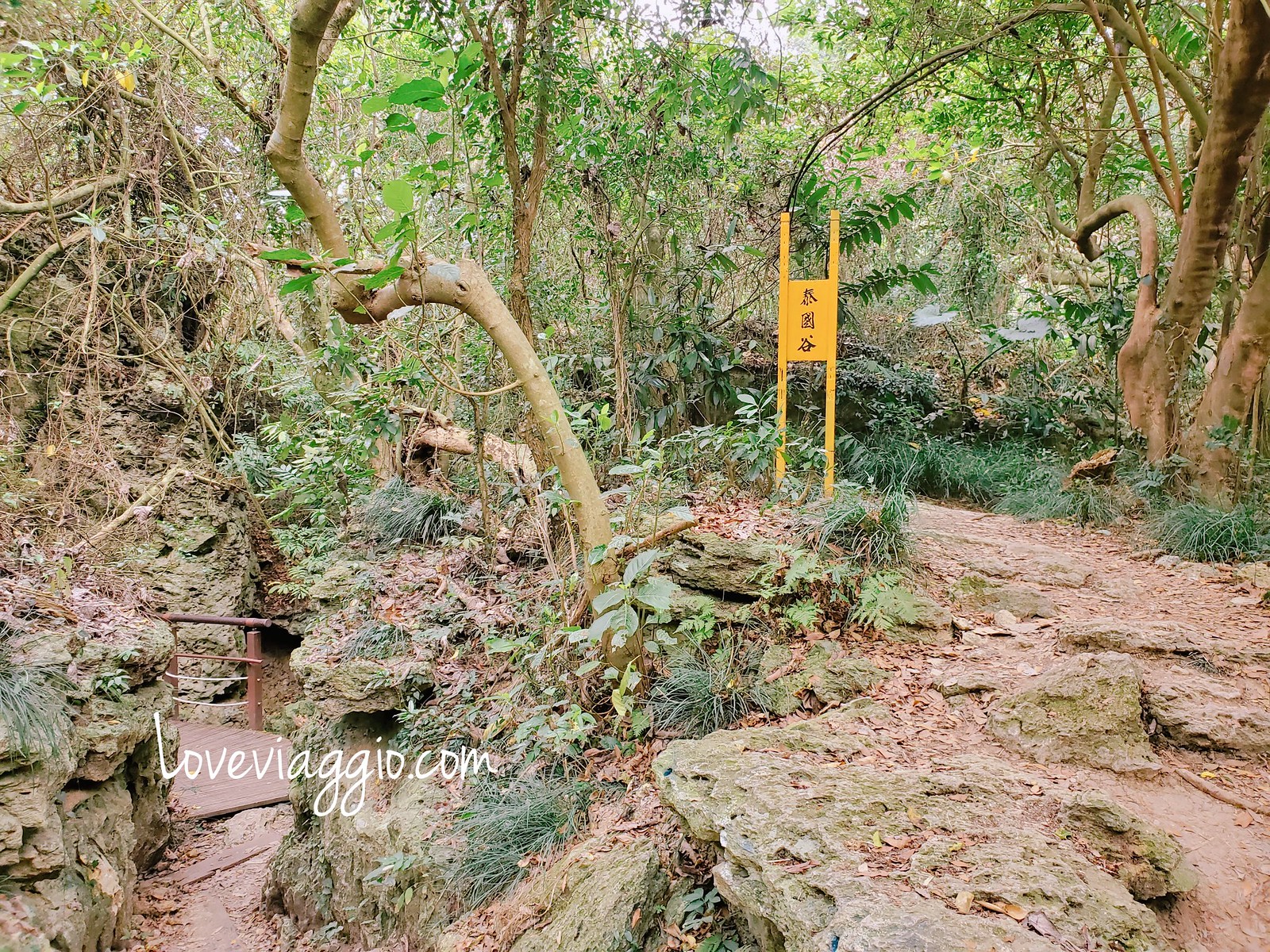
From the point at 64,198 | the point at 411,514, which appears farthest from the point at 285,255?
the point at 64,198

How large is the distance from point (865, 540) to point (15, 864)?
509 centimetres

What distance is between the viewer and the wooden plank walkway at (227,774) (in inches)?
262

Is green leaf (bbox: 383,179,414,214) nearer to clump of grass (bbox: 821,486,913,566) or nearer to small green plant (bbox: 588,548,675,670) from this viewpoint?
small green plant (bbox: 588,548,675,670)

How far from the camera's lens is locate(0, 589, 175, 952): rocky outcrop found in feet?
12.7

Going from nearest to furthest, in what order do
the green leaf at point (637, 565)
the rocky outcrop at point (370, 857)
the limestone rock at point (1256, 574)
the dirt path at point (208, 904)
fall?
1. the green leaf at point (637, 565)
2. the rocky outcrop at point (370, 857)
3. the limestone rock at point (1256, 574)
4. the dirt path at point (208, 904)

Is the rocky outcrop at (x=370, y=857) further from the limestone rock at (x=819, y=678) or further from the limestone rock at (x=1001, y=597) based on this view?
the limestone rock at (x=1001, y=597)

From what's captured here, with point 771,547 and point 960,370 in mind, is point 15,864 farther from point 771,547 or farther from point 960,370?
point 960,370

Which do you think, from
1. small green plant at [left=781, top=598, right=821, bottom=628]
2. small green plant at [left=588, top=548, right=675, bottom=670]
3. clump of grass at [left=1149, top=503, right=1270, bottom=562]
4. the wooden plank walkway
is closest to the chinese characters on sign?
small green plant at [left=781, top=598, right=821, bottom=628]

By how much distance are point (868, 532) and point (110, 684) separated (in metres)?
5.34

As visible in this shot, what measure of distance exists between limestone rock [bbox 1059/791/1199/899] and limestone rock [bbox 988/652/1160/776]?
392mm

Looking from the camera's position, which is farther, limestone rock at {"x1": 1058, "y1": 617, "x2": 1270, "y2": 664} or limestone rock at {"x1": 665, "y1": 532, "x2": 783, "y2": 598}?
limestone rock at {"x1": 665, "y1": 532, "x2": 783, "y2": 598}

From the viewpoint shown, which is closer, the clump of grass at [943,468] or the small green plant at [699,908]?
the small green plant at [699,908]

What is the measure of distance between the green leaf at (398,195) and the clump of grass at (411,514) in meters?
3.92

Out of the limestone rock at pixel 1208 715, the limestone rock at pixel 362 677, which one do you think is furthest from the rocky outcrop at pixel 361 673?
the limestone rock at pixel 1208 715
